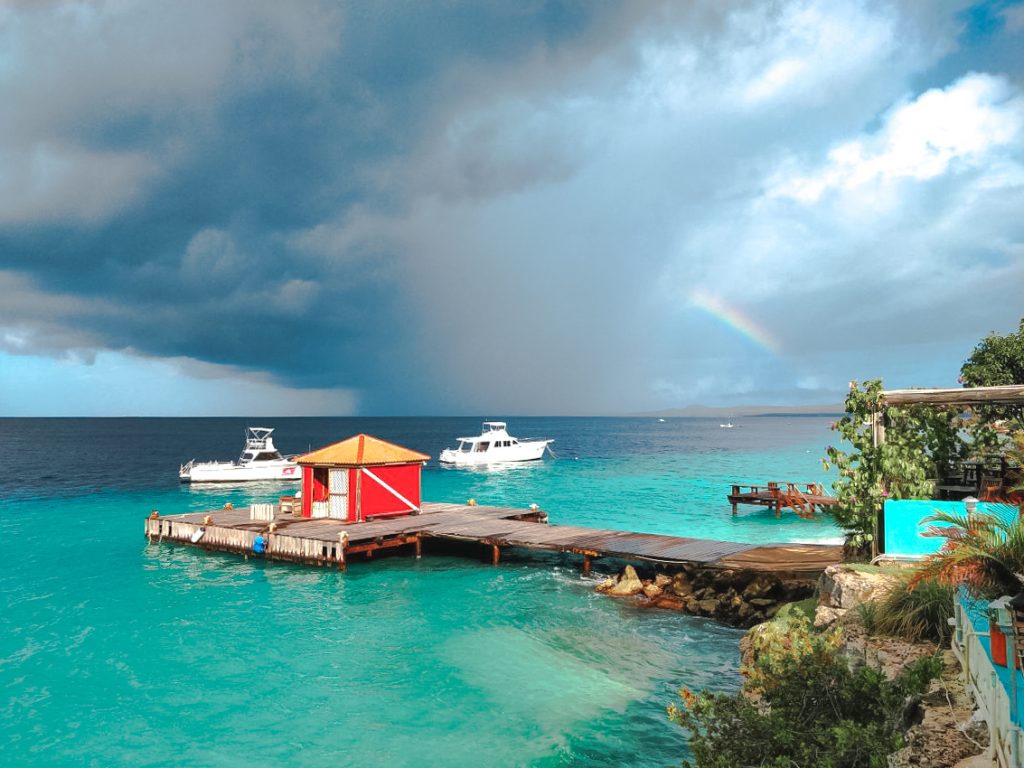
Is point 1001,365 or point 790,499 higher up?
point 1001,365

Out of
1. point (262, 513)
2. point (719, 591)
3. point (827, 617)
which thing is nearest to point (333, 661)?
point (827, 617)

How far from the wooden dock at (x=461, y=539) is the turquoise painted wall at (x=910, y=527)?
6691mm

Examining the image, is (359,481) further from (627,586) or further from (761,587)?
(761,587)

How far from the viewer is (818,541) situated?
32.2 meters

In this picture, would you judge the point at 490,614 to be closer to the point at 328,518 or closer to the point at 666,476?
the point at 328,518

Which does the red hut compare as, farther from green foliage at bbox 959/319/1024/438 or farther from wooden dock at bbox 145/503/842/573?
green foliage at bbox 959/319/1024/438

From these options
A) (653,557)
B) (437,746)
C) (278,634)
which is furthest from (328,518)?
(437,746)

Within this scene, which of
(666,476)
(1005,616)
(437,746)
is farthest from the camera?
(666,476)

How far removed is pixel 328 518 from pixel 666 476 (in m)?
44.2

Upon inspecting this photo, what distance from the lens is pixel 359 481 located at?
3058cm

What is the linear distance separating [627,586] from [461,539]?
25.0ft

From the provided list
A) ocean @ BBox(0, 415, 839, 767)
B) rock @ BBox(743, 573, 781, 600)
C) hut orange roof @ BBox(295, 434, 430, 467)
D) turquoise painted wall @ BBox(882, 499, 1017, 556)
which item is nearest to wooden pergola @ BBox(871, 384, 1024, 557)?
turquoise painted wall @ BBox(882, 499, 1017, 556)

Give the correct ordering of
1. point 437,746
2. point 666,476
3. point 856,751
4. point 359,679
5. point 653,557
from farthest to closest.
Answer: point 666,476 → point 653,557 → point 359,679 → point 437,746 → point 856,751

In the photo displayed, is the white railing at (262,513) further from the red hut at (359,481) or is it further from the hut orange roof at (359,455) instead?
Result: the hut orange roof at (359,455)
